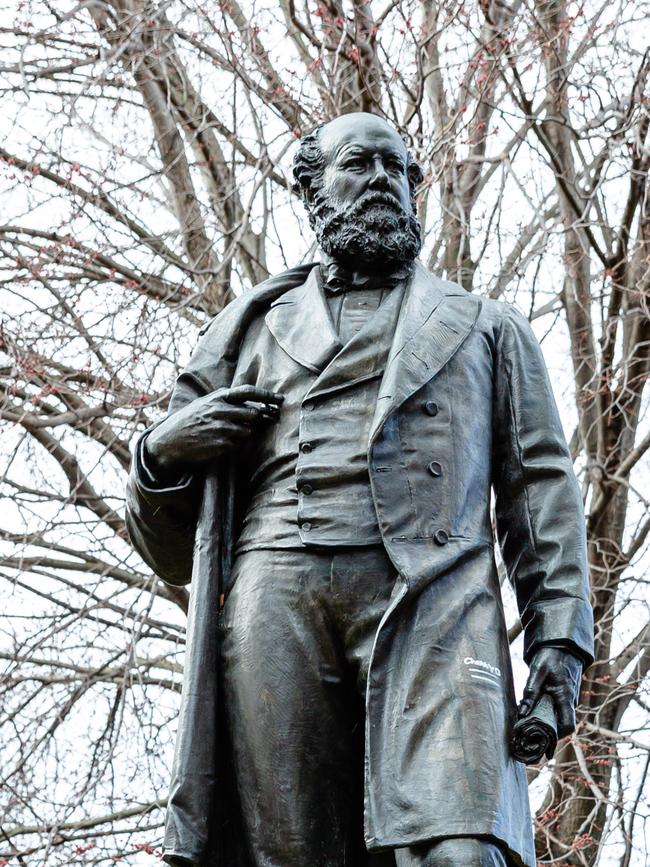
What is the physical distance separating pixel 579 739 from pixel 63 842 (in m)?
2.82

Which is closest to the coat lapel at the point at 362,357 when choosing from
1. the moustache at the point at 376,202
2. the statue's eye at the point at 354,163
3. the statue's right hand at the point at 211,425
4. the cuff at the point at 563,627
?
the statue's right hand at the point at 211,425

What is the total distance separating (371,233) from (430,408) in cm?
51

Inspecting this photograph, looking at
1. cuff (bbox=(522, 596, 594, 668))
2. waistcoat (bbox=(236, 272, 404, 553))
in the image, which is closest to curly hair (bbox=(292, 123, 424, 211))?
waistcoat (bbox=(236, 272, 404, 553))

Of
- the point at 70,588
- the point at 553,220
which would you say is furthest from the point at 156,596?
the point at 553,220

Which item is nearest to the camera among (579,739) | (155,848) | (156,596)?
(155,848)

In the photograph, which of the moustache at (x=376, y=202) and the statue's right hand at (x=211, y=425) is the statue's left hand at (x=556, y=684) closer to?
the statue's right hand at (x=211, y=425)

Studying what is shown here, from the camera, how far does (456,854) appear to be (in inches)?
151

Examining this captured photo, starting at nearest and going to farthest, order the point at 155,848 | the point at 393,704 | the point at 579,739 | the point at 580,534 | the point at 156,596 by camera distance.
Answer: the point at 393,704, the point at 580,534, the point at 155,848, the point at 579,739, the point at 156,596

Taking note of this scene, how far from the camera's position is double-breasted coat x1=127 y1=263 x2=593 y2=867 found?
3947 mm

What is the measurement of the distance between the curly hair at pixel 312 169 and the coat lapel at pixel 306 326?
0.69ft

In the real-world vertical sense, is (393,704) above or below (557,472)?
below

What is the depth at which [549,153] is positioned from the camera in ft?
38.3

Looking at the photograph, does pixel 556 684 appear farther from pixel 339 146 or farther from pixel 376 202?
pixel 339 146

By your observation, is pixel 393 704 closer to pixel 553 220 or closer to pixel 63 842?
pixel 63 842
